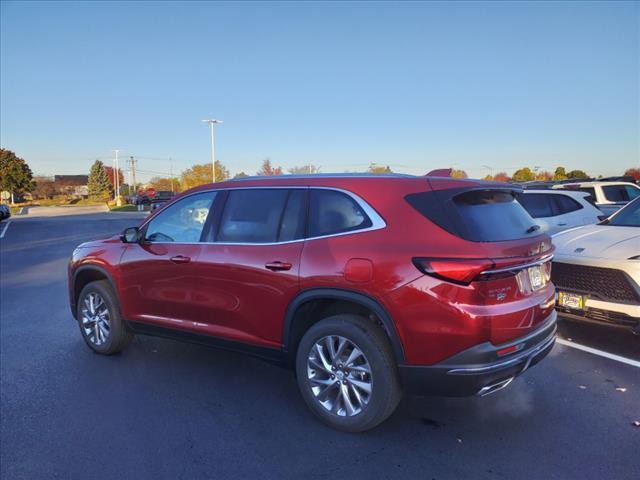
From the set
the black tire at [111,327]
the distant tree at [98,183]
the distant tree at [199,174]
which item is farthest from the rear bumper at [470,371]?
the distant tree at [98,183]

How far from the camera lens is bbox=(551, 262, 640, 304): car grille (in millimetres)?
4742

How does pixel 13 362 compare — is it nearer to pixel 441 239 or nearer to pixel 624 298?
pixel 441 239

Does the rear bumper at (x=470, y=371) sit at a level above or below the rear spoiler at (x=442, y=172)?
below

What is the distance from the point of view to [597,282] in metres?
4.99

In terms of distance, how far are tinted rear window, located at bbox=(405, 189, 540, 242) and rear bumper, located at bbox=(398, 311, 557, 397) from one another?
27.1 inches

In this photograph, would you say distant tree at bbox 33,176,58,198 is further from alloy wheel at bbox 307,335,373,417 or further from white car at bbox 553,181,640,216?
alloy wheel at bbox 307,335,373,417

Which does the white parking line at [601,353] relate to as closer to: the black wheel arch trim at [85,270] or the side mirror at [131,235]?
the side mirror at [131,235]

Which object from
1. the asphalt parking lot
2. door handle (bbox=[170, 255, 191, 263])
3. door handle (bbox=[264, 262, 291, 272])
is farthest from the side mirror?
door handle (bbox=[264, 262, 291, 272])

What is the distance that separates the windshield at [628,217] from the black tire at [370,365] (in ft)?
14.0

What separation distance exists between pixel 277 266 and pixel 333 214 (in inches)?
22.2

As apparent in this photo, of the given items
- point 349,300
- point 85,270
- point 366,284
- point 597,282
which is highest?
point 366,284

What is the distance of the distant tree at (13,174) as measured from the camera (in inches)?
2708

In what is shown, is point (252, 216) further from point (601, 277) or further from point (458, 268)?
point (601, 277)

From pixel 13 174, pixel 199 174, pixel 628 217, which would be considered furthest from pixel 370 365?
pixel 13 174
